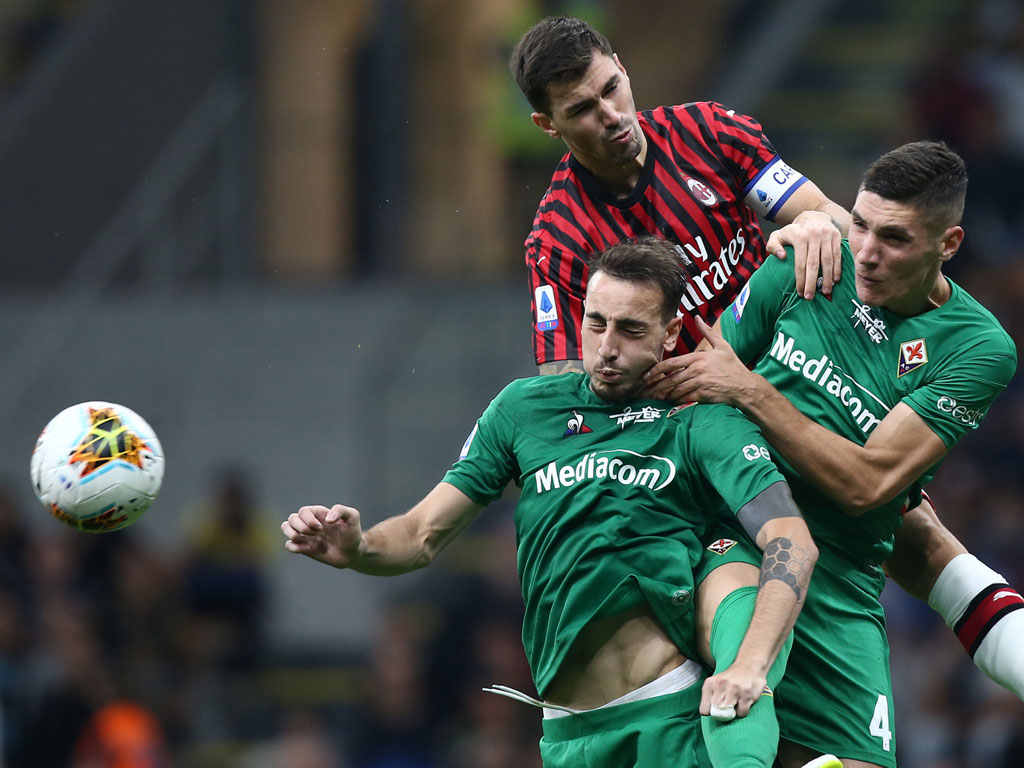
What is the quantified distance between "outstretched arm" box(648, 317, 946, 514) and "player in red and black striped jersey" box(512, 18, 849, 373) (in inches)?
15.7

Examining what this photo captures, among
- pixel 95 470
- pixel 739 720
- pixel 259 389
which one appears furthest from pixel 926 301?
pixel 259 389

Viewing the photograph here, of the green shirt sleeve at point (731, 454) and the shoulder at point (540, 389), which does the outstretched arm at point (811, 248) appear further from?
the shoulder at point (540, 389)

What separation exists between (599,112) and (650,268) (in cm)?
59

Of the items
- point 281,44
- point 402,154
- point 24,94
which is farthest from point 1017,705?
point 24,94

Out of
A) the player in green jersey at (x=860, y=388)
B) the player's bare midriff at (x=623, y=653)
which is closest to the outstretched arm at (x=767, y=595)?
the player's bare midriff at (x=623, y=653)

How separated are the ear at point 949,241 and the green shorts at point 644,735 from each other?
4.67ft

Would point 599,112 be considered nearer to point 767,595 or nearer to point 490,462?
point 490,462

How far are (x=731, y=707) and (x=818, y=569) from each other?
844 millimetres

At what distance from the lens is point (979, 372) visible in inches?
190

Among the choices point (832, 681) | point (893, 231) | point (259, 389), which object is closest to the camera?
point (893, 231)

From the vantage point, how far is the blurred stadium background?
1014 centimetres

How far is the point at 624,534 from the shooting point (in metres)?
4.62

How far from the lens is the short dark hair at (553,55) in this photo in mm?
4918

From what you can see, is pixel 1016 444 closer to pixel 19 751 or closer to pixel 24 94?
pixel 19 751
